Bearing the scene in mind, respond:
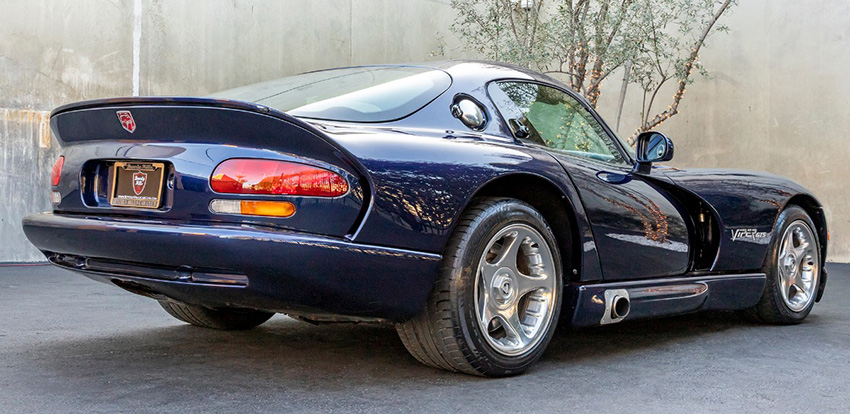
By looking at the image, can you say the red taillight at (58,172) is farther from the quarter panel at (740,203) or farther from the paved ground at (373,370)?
the quarter panel at (740,203)

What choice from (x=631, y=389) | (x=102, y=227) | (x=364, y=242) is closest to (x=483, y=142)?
(x=364, y=242)

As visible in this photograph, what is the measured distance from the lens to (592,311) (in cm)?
354

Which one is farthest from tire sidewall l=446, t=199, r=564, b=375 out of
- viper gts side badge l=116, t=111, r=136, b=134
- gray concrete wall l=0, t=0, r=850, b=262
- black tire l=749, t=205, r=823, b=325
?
gray concrete wall l=0, t=0, r=850, b=262

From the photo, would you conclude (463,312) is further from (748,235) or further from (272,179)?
(748,235)

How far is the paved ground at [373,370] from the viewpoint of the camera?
2734 millimetres

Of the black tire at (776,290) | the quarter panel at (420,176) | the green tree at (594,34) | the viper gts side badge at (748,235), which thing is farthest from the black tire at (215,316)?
the green tree at (594,34)

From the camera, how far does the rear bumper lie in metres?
2.58

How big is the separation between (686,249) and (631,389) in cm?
134

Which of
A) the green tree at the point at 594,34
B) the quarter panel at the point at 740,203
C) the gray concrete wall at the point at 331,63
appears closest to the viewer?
the quarter panel at the point at 740,203

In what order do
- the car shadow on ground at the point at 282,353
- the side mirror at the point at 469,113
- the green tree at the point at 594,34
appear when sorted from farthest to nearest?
the green tree at the point at 594,34 < the side mirror at the point at 469,113 < the car shadow on ground at the point at 282,353

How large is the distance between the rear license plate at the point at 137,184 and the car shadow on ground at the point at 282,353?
0.65 m

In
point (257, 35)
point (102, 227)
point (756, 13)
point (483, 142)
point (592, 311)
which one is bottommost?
point (592, 311)

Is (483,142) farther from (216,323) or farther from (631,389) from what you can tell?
(216,323)

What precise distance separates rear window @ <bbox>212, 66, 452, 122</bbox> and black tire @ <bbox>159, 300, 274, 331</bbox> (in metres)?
1.09
